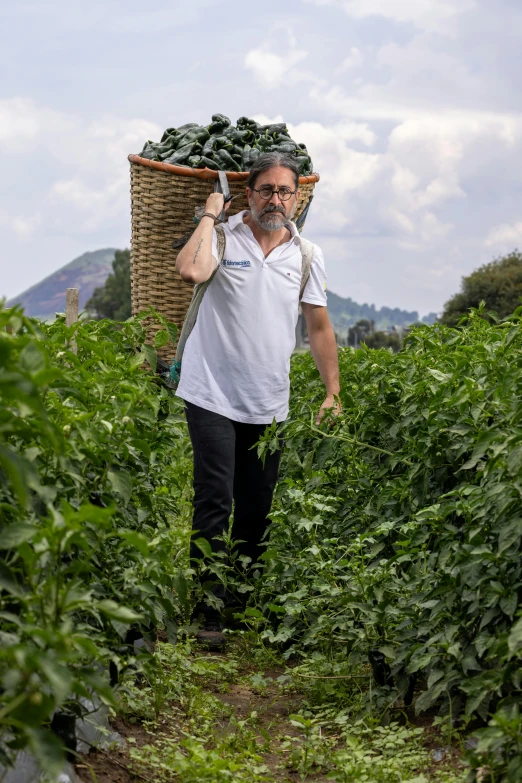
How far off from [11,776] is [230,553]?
259cm

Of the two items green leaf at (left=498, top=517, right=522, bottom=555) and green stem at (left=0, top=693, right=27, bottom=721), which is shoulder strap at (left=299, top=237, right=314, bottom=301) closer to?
green leaf at (left=498, top=517, right=522, bottom=555)

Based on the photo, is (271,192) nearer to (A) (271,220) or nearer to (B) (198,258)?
(A) (271,220)

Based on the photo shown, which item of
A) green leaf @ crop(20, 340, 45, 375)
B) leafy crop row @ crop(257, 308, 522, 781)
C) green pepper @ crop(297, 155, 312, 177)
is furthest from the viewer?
green pepper @ crop(297, 155, 312, 177)

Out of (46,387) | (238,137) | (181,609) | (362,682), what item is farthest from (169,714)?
(238,137)

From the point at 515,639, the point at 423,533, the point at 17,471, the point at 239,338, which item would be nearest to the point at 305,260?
the point at 239,338

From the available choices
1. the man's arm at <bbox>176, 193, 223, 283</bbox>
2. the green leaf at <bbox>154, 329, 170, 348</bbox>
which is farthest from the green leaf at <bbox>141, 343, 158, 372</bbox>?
the man's arm at <bbox>176, 193, 223, 283</bbox>

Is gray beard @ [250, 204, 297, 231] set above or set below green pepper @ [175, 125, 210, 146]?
below

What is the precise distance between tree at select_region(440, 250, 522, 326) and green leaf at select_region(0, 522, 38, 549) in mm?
42263

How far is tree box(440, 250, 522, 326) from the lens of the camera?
44375mm

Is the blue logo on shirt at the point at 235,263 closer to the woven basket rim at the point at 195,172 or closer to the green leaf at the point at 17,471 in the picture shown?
the woven basket rim at the point at 195,172

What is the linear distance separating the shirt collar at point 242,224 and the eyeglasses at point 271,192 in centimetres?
15

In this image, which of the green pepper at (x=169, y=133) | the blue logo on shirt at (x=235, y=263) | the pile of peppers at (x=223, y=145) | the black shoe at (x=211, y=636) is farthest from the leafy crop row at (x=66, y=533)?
the green pepper at (x=169, y=133)

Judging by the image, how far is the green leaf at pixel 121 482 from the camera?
297cm

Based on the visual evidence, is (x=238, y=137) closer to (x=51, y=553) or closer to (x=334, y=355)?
(x=334, y=355)
